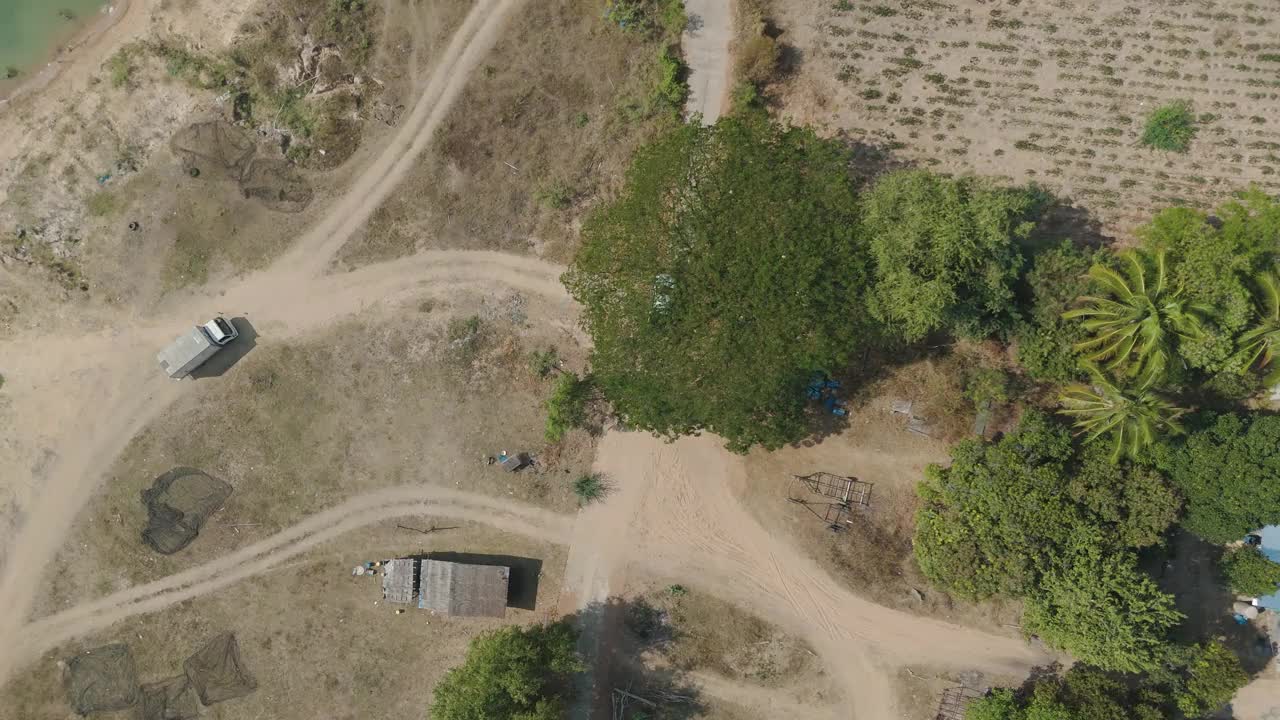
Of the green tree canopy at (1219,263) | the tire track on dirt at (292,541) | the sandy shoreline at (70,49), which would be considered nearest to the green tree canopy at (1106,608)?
the green tree canopy at (1219,263)

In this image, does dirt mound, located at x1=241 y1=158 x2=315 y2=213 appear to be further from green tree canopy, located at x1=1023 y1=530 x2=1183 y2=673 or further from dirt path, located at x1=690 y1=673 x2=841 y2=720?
green tree canopy, located at x1=1023 y1=530 x2=1183 y2=673

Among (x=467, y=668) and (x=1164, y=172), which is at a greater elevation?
(x=1164, y=172)

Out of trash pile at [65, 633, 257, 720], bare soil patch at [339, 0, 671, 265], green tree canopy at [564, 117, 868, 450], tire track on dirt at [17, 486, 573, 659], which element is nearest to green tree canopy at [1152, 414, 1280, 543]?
green tree canopy at [564, 117, 868, 450]

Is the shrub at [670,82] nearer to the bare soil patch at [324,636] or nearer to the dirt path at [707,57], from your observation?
the dirt path at [707,57]

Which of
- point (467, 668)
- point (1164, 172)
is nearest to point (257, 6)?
point (467, 668)

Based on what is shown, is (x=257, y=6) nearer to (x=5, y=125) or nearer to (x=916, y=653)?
(x=5, y=125)
